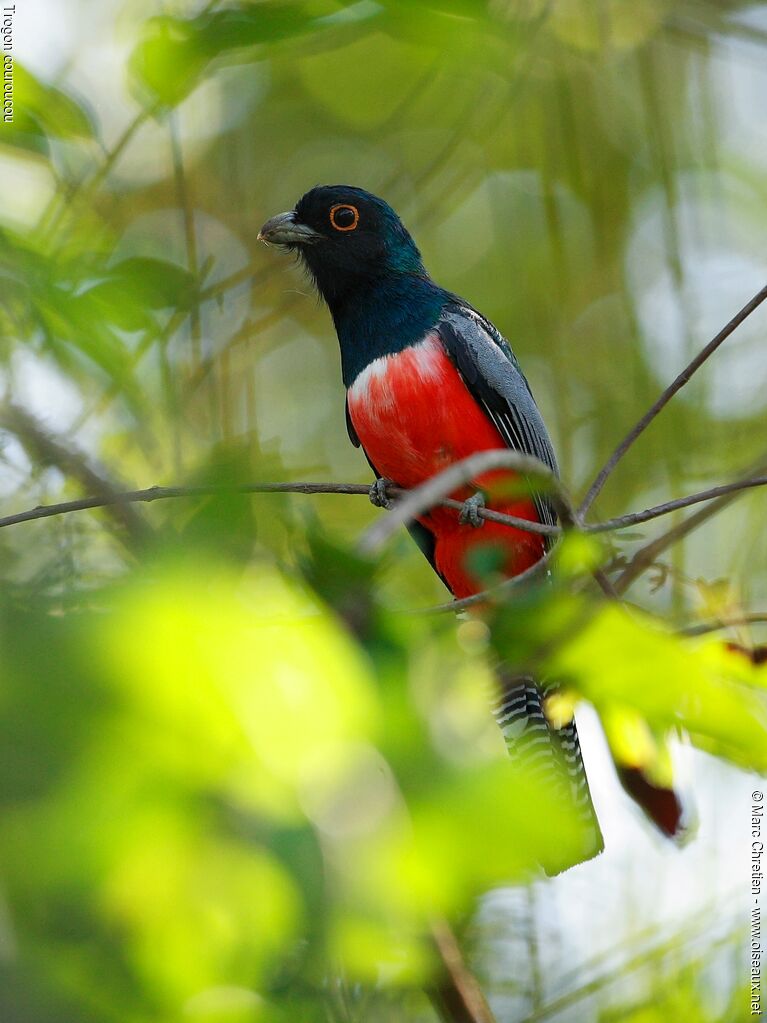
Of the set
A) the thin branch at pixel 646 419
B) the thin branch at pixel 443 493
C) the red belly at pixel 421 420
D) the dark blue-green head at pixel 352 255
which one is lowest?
the thin branch at pixel 443 493

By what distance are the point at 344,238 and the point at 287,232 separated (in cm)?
24

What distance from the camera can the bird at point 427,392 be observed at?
Result: 4.03m

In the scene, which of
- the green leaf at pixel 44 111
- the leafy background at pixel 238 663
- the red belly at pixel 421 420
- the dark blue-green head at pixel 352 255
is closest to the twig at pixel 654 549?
the leafy background at pixel 238 663

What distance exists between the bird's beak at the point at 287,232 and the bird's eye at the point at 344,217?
9 cm

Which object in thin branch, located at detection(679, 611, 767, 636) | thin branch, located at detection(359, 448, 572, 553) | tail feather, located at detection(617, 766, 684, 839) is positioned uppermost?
thin branch, located at detection(359, 448, 572, 553)

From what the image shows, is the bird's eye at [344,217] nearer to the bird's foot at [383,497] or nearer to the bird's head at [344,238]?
the bird's head at [344,238]

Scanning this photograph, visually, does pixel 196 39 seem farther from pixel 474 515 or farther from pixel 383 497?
pixel 383 497

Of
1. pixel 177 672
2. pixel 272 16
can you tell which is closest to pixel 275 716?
pixel 177 672

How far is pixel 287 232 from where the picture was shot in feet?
14.6

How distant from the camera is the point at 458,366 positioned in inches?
163

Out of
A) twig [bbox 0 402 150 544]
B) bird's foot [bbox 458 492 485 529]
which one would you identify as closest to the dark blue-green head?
bird's foot [bbox 458 492 485 529]

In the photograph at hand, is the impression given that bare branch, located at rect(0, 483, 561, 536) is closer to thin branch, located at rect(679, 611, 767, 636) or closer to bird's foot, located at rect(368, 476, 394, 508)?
thin branch, located at rect(679, 611, 767, 636)

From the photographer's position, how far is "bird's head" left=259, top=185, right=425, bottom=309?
4.48 m

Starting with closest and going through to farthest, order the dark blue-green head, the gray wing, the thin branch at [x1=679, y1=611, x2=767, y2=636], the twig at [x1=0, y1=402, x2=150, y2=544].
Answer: the twig at [x1=0, y1=402, x2=150, y2=544]
the thin branch at [x1=679, y1=611, x2=767, y2=636]
the gray wing
the dark blue-green head
